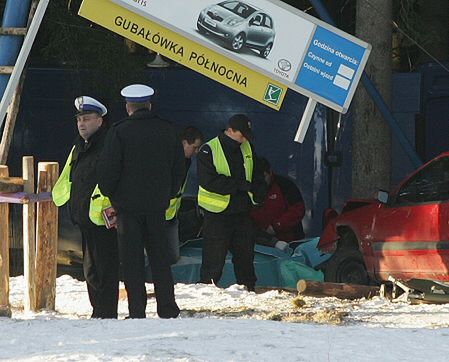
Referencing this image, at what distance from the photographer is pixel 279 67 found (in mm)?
12367

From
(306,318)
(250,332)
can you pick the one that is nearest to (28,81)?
(306,318)

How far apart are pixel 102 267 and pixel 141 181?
784mm

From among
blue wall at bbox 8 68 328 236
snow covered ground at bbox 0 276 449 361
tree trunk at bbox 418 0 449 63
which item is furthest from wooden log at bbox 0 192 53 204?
tree trunk at bbox 418 0 449 63

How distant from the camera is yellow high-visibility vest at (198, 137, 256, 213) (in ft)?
45.2

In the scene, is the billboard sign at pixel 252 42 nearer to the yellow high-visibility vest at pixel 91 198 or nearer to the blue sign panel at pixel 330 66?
the blue sign panel at pixel 330 66

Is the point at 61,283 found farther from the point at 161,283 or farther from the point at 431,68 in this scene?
the point at 431,68

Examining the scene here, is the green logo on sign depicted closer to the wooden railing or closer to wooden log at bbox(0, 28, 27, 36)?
the wooden railing

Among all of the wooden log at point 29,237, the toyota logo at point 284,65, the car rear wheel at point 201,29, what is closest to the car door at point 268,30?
the toyota logo at point 284,65

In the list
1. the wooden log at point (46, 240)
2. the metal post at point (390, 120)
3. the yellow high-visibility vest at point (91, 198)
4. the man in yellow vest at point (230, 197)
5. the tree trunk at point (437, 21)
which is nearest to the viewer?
the yellow high-visibility vest at point (91, 198)

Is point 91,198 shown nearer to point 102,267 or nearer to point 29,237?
point 102,267

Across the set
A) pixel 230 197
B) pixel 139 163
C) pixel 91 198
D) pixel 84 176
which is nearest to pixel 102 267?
pixel 91 198

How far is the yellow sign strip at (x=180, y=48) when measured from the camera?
12.5 m

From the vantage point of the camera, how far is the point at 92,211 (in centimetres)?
1096

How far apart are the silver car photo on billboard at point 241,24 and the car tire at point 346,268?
3.16m
